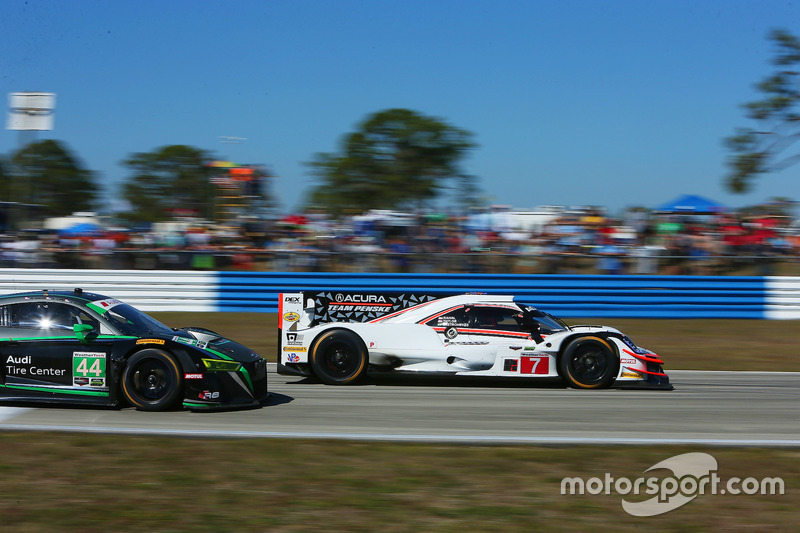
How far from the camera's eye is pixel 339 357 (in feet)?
29.7

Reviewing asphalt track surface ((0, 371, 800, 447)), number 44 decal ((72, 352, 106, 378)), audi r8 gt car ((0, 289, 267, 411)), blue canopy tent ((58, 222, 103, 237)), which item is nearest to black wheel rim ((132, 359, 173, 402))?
audi r8 gt car ((0, 289, 267, 411))

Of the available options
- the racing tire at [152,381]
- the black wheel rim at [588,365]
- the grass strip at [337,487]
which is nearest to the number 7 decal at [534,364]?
the black wheel rim at [588,365]

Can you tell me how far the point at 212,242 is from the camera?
17719 millimetres

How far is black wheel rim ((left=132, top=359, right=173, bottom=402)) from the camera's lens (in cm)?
707

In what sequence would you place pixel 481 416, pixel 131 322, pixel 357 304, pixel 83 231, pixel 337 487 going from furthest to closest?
pixel 83 231 → pixel 357 304 → pixel 131 322 → pixel 481 416 → pixel 337 487

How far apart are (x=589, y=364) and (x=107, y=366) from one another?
205 inches

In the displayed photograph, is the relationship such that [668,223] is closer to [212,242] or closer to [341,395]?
[212,242]

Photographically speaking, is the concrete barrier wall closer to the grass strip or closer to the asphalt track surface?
the asphalt track surface

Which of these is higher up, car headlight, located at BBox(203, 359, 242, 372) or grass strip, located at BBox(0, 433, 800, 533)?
car headlight, located at BBox(203, 359, 242, 372)

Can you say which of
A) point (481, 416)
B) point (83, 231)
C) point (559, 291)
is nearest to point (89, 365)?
point (481, 416)

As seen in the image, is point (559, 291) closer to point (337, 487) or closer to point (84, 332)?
point (84, 332)

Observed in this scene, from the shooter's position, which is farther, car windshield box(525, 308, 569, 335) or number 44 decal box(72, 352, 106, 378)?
car windshield box(525, 308, 569, 335)

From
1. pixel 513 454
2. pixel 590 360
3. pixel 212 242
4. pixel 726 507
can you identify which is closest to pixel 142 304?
pixel 212 242

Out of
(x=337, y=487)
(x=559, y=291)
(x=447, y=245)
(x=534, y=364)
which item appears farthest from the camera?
(x=447, y=245)
